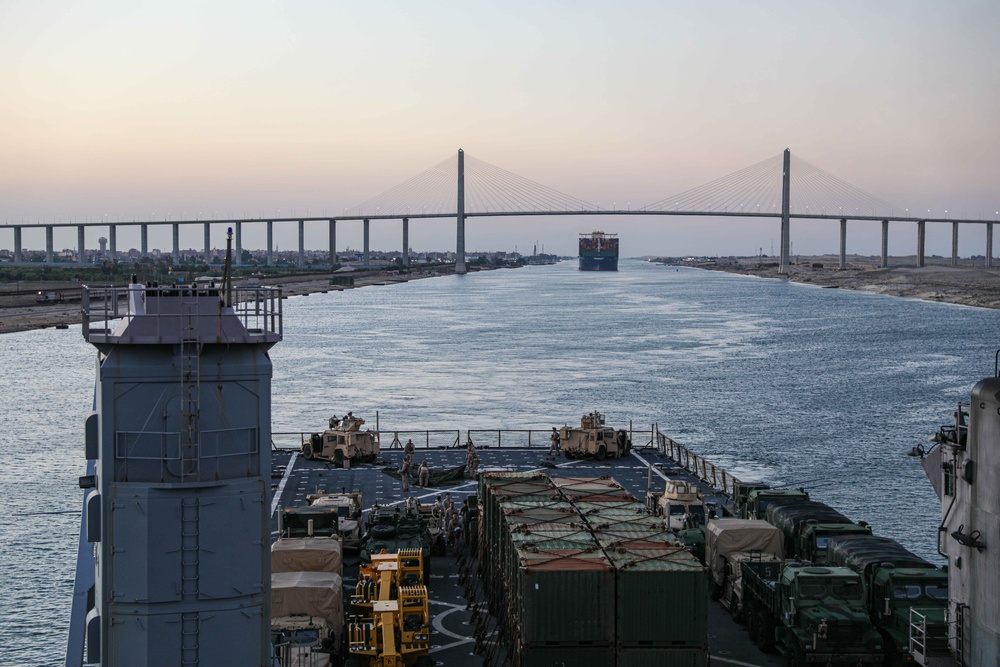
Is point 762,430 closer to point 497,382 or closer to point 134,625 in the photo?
point 497,382

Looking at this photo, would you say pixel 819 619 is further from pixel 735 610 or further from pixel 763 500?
pixel 763 500

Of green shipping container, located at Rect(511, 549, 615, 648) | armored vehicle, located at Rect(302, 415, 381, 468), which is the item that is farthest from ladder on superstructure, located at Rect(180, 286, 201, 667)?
armored vehicle, located at Rect(302, 415, 381, 468)

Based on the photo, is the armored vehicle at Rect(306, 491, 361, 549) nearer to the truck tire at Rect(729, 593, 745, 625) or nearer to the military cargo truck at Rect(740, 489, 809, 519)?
the truck tire at Rect(729, 593, 745, 625)

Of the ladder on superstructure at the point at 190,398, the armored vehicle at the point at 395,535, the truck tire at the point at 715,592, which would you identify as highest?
the ladder on superstructure at the point at 190,398

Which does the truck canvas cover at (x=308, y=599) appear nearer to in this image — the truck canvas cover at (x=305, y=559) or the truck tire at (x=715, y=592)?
the truck canvas cover at (x=305, y=559)

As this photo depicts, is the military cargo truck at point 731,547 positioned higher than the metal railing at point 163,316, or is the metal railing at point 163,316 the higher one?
the metal railing at point 163,316

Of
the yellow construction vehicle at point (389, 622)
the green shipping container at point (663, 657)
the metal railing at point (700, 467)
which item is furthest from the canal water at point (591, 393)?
the green shipping container at point (663, 657)
